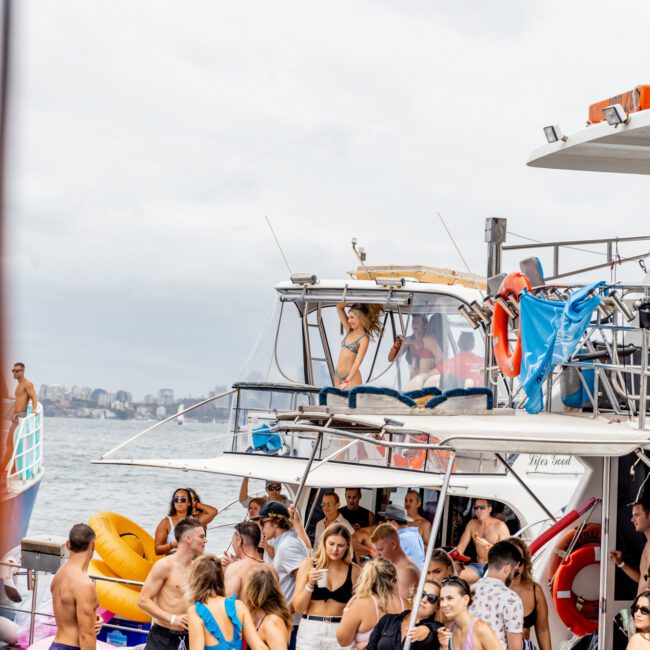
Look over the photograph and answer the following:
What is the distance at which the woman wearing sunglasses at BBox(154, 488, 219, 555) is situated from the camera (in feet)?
32.3

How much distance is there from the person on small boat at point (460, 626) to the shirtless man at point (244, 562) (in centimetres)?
130

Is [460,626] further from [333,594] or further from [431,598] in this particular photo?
[333,594]

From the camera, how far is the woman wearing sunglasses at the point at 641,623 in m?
5.21

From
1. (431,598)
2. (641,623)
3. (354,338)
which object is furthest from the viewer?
(354,338)

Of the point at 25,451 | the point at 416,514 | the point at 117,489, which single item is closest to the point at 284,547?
the point at 416,514

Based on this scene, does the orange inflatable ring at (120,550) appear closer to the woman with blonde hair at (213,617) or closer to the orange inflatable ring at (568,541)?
the woman with blonde hair at (213,617)

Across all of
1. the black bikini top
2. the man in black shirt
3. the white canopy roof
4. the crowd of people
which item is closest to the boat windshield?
the man in black shirt

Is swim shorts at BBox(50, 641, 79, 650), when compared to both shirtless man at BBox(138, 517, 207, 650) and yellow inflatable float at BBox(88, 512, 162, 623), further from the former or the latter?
yellow inflatable float at BBox(88, 512, 162, 623)

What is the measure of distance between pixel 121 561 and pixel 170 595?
3.02m

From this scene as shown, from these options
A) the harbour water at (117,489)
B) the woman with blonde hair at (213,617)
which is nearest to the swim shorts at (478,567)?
the woman with blonde hair at (213,617)

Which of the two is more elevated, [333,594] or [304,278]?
[304,278]

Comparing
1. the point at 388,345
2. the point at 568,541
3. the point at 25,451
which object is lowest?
the point at 25,451

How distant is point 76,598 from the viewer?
6.78 meters

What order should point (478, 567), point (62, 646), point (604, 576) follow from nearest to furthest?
1. point (604, 576)
2. point (62, 646)
3. point (478, 567)
